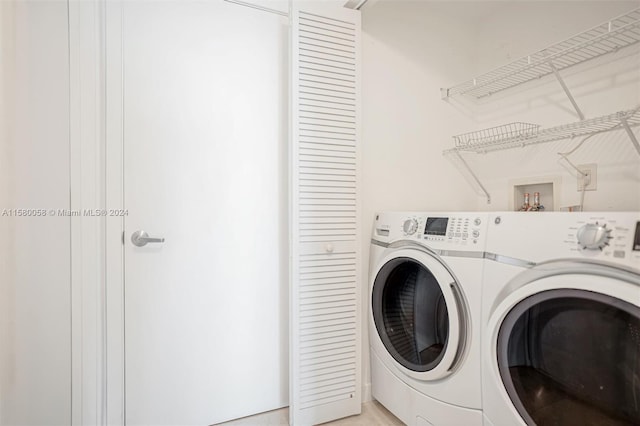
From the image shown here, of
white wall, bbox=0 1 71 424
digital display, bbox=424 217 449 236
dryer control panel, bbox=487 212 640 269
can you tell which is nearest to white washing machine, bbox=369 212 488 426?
digital display, bbox=424 217 449 236

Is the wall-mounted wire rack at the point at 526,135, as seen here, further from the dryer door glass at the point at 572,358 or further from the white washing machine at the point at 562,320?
the dryer door glass at the point at 572,358

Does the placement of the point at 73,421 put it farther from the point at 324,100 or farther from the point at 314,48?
the point at 314,48

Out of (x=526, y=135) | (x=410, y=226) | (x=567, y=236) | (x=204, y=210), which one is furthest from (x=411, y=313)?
(x=204, y=210)

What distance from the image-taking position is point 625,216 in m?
0.80

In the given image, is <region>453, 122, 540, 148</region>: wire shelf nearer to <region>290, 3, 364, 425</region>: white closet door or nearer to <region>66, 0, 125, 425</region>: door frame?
<region>290, 3, 364, 425</region>: white closet door

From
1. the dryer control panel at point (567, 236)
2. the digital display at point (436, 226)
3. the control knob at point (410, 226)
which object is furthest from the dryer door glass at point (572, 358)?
the control knob at point (410, 226)

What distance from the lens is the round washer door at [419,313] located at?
48.1 inches

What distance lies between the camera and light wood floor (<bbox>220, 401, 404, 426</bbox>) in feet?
5.09

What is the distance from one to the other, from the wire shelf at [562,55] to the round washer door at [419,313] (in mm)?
1090

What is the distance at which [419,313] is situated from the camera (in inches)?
56.6

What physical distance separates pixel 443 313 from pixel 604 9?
5.32 ft

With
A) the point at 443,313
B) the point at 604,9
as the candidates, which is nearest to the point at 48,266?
the point at 443,313

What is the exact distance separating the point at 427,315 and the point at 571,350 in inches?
21.3

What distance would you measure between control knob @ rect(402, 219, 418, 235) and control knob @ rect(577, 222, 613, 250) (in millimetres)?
632
